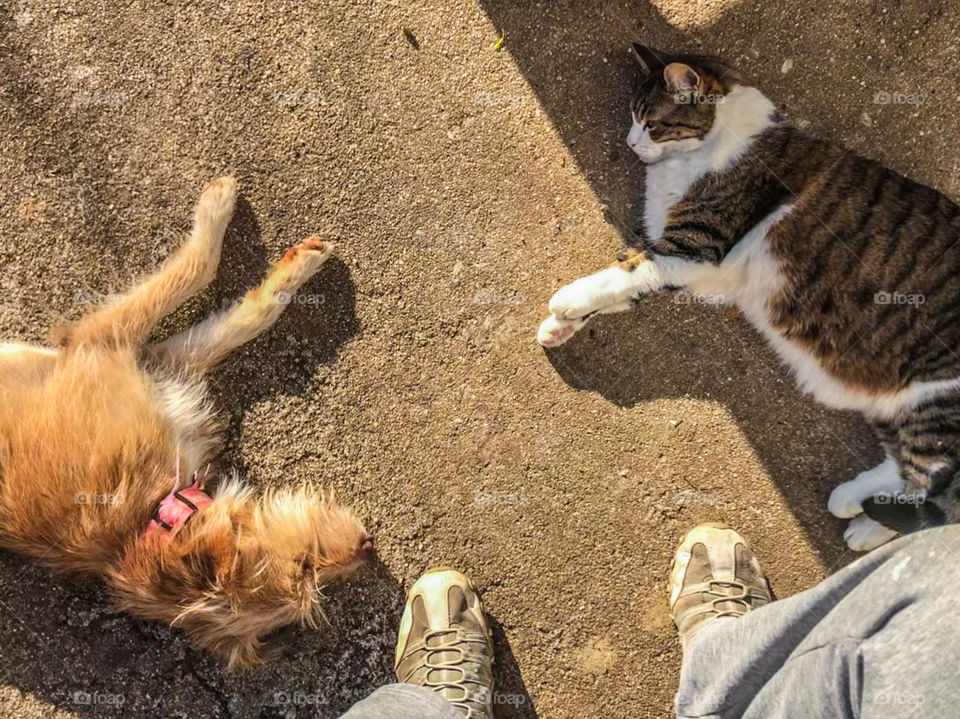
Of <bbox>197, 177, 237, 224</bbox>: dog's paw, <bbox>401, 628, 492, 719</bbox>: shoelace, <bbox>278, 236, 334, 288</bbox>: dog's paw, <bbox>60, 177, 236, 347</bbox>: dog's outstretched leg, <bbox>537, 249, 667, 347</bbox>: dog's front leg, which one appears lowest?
<bbox>401, 628, 492, 719</bbox>: shoelace

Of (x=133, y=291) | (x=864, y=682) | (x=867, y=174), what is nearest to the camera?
(x=864, y=682)

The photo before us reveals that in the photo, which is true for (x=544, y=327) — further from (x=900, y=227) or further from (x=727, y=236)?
(x=900, y=227)

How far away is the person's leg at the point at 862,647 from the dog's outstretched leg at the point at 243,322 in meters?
2.35

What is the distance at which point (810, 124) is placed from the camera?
2.98 m

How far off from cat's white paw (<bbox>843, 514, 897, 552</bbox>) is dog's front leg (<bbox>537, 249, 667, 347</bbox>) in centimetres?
144

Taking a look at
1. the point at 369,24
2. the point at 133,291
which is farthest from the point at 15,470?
the point at 369,24

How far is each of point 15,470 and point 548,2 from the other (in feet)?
9.83

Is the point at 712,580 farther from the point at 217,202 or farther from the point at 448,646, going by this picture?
the point at 217,202

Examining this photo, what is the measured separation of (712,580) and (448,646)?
1244 millimetres

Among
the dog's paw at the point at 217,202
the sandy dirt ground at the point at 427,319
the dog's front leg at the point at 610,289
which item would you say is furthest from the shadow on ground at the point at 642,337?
the dog's paw at the point at 217,202

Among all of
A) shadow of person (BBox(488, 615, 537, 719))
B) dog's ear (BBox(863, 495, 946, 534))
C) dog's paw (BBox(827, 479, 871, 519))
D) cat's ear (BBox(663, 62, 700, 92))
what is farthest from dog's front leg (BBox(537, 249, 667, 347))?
shadow of person (BBox(488, 615, 537, 719))

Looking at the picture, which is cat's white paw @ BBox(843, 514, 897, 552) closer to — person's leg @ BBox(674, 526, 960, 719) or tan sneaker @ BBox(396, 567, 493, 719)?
person's leg @ BBox(674, 526, 960, 719)

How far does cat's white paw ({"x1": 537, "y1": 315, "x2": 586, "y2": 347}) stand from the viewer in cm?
294

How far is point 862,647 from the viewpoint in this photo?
1798 mm
